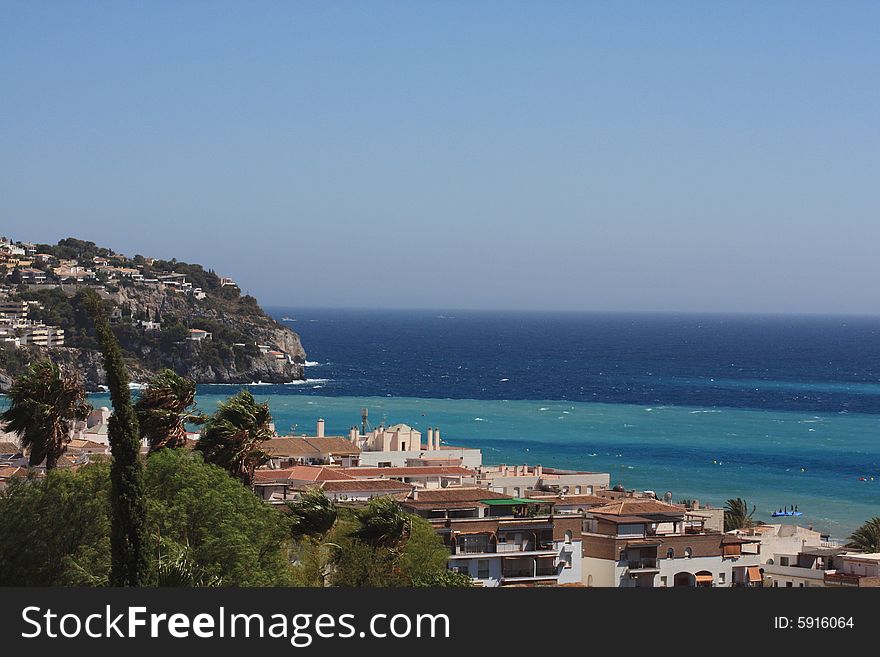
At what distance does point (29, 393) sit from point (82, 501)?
7623 mm

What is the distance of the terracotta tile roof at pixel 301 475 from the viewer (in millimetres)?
46125

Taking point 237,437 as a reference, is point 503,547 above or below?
below

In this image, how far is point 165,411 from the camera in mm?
32438

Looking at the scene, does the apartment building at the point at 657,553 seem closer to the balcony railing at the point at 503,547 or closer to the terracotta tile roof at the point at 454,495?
the balcony railing at the point at 503,547

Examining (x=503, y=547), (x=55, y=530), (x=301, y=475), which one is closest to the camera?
(x=55, y=530)

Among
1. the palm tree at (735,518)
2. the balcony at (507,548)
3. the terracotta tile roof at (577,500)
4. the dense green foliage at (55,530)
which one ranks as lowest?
the palm tree at (735,518)

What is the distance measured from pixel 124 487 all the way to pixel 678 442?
88685 millimetres

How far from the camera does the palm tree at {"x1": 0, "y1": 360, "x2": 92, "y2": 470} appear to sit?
33.3 metres

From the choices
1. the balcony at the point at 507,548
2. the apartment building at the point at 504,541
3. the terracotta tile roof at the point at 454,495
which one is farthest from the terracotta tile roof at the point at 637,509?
the balcony at the point at 507,548

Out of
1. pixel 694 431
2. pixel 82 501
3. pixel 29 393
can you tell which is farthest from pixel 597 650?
pixel 694 431

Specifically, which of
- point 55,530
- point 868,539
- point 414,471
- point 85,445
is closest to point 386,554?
point 55,530

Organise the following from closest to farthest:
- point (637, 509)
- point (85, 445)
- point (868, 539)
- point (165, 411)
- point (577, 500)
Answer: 1. point (165, 411)
2. point (637, 509)
3. point (577, 500)
4. point (868, 539)
5. point (85, 445)

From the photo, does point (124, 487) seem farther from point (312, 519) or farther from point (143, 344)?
point (143, 344)

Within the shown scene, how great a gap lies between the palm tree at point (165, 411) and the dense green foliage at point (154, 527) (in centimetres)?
397
